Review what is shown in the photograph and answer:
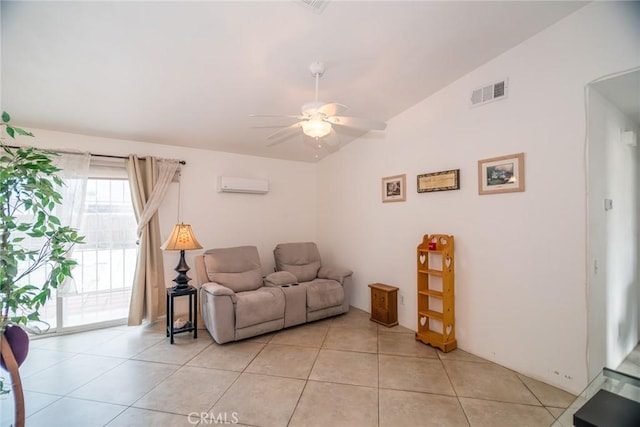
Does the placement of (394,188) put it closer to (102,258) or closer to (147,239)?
(147,239)

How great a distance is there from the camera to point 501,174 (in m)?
2.56

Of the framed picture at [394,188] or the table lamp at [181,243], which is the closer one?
the table lamp at [181,243]

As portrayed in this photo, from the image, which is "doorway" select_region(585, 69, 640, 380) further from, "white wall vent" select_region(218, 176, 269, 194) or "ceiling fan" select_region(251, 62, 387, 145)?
"white wall vent" select_region(218, 176, 269, 194)

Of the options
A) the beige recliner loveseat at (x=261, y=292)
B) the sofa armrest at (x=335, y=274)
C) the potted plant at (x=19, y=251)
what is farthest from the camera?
the sofa armrest at (x=335, y=274)

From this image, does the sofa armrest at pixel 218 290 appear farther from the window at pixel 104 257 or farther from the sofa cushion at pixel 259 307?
the window at pixel 104 257

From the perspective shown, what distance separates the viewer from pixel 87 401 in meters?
2.08

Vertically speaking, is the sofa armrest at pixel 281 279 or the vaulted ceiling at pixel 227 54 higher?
the vaulted ceiling at pixel 227 54

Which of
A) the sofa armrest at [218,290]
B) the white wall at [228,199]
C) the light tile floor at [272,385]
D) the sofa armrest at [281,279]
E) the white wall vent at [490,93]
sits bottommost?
the light tile floor at [272,385]

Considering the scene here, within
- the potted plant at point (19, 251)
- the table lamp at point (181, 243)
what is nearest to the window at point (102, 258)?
the table lamp at point (181, 243)

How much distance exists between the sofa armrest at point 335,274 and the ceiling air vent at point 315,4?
310 cm

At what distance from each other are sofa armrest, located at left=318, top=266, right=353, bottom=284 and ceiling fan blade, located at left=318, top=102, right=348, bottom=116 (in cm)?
246

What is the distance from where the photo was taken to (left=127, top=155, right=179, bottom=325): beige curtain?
351 centimetres

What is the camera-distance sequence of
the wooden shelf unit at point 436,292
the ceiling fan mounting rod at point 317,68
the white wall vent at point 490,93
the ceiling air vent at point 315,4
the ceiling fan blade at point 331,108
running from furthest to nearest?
the wooden shelf unit at point 436,292, the white wall vent at point 490,93, the ceiling fan mounting rod at point 317,68, the ceiling fan blade at point 331,108, the ceiling air vent at point 315,4

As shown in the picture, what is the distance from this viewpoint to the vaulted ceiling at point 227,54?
1.90 m
